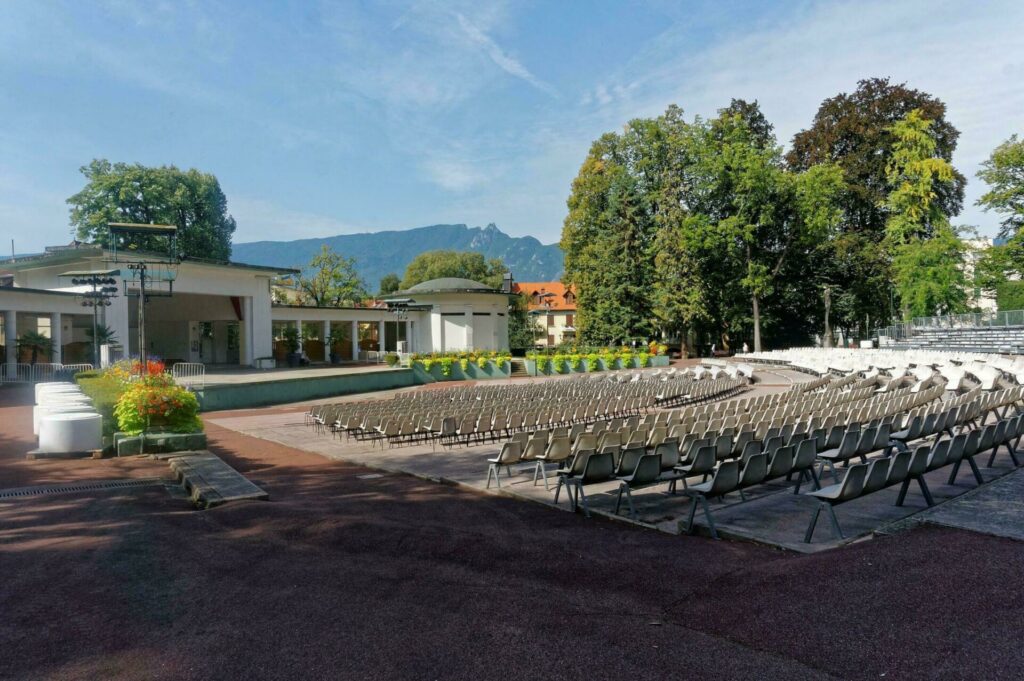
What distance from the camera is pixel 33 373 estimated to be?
27281mm

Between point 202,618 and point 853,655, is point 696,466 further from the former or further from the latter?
point 202,618

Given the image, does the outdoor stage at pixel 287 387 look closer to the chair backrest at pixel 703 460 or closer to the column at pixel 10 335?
the column at pixel 10 335

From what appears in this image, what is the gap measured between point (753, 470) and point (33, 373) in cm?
3010

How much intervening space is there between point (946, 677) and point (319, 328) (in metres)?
51.0

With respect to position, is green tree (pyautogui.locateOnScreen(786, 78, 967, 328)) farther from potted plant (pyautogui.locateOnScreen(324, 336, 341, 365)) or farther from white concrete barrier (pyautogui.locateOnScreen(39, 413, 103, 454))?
white concrete barrier (pyautogui.locateOnScreen(39, 413, 103, 454))

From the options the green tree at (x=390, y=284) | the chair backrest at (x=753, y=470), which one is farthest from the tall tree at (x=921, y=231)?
the green tree at (x=390, y=284)

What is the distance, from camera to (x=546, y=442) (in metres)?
9.65

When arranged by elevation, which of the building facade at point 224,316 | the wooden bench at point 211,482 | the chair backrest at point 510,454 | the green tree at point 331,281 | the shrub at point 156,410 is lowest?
the wooden bench at point 211,482

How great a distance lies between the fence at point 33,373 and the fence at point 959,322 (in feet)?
155

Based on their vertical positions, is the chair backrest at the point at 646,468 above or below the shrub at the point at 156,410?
below

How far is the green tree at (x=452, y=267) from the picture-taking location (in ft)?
255

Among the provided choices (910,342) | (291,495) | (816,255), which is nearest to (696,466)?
(291,495)

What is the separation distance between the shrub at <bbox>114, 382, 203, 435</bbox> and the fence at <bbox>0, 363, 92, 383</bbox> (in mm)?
17965

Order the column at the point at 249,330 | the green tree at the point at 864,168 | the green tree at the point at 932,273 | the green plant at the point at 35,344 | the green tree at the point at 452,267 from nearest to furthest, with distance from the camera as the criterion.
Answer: the green plant at the point at 35,344 < the column at the point at 249,330 < the green tree at the point at 932,273 < the green tree at the point at 864,168 < the green tree at the point at 452,267
